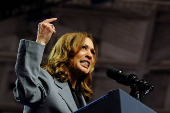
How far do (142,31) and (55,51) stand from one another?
4775 millimetres

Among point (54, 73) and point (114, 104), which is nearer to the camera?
point (114, 104)

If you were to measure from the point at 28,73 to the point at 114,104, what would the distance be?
462mm

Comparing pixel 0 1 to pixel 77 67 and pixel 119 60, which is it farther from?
pixel 77 67

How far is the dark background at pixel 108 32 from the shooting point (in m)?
6.23

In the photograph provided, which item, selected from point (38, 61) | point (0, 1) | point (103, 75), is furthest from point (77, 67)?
point (103, 75)

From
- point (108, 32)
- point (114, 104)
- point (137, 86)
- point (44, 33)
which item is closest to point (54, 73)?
point (44, 33)

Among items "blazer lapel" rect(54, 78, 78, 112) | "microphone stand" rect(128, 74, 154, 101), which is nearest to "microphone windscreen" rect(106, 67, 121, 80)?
"microphone stand" rect(128, 74, 154, 101)

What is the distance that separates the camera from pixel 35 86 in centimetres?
160

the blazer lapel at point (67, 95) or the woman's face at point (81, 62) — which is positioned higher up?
the woman's face at point (81, 62)

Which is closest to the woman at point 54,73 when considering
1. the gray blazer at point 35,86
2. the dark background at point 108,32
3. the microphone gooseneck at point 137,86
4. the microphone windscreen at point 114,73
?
the gray blazer at point 35,86

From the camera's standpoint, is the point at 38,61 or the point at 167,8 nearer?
the point at 38,61

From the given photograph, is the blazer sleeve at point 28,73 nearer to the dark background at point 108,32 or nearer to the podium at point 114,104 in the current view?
the podium at point 114,104

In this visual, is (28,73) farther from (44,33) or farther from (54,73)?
(54,73)

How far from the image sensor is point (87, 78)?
2186mm
